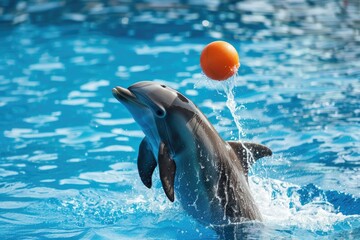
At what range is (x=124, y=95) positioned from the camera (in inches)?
198

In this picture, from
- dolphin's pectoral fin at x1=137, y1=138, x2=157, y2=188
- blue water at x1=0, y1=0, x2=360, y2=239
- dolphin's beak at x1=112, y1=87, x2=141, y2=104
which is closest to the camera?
dolphin's beak at x1=112, y1=87, x2=141, y2=104

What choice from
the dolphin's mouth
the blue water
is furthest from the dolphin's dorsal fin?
the dolphin's mouth

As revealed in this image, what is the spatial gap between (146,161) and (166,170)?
50cm

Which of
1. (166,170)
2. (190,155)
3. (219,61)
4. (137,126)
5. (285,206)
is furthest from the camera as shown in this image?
(137,126)

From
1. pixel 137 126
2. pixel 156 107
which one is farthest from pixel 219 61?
pixel 137 126

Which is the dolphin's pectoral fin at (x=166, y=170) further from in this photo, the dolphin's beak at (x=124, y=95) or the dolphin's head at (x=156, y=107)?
the dolphin's beak at (x=124, y=95)

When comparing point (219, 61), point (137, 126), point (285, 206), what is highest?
point (219, 61)

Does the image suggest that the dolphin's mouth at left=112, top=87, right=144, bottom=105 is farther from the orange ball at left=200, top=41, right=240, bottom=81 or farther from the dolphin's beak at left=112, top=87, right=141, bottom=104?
the orange ball at left=200, top=41, right=240, bottom=81

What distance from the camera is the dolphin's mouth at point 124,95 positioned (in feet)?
16.5

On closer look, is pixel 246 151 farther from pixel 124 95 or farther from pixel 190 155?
pixel 124 95

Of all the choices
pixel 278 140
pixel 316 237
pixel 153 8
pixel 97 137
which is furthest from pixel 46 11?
pixel 316 237

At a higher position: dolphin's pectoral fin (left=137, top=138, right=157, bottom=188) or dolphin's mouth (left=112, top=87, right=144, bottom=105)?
dolphin's mouth (left=112, top=87, right=144, bottom=105)

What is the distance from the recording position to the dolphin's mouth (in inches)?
198

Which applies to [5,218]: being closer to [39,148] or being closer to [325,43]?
[39,148]
